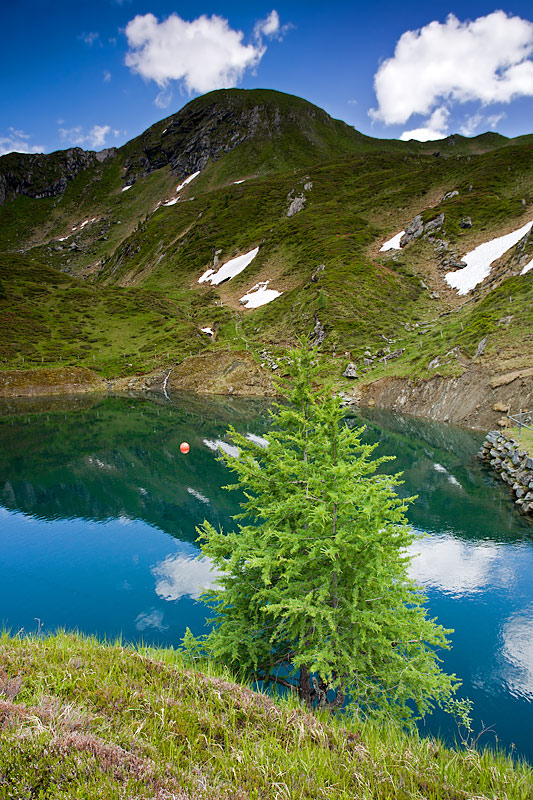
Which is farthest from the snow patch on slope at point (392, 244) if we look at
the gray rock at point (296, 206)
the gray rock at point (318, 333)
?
the gray rock at point (296, 206)

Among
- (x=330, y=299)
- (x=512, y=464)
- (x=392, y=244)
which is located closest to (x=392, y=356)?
(x=330, y=299)

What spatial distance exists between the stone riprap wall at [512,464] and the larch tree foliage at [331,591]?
22.2 m

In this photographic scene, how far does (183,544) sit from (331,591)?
705 inches

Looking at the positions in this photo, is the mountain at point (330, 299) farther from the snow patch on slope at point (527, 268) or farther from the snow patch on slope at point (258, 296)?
the snow patch on slope at point (527, 268)

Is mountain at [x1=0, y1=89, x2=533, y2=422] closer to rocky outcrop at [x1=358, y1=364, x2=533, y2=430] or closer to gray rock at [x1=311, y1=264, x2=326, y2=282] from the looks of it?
rocky outcrop at [x1=358, y1=364, x2=533, y2=430]

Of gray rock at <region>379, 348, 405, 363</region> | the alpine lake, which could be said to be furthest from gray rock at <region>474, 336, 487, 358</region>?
gray rock at <region>379, 348, 405, 363</region>

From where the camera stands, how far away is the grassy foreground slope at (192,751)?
3.99 meters

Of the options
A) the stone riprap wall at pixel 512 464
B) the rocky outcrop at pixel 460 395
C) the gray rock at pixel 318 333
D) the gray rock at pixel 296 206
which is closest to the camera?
the stone riprap wall at pixel 512 464

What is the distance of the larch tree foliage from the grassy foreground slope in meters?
2.74

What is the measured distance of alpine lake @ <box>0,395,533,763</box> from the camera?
14836mm

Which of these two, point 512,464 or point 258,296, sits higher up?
point 258,296

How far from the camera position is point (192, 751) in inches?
190

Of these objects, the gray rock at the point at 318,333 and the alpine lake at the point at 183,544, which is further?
the gray rock at the point at 318,333

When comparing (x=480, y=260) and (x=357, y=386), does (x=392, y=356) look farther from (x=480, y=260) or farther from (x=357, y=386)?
(x=480, y=260)
